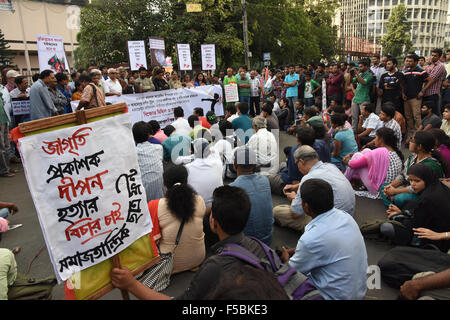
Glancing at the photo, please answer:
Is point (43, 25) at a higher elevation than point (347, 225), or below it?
higher

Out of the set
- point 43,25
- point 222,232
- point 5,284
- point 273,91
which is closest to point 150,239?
point 222,232

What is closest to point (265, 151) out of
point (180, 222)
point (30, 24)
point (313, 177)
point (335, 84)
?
point (313, 177)

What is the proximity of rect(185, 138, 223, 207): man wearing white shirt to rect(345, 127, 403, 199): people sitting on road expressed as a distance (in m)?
2.31

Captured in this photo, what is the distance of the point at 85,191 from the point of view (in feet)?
6.50

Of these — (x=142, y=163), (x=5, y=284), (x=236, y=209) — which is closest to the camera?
(x=236, y=209)

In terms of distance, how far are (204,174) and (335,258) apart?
2077 mm

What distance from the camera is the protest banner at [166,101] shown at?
8.66 m

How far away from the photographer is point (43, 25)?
1731 inches

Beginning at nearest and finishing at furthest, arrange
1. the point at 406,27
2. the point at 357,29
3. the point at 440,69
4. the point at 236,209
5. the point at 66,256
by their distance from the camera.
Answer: the point at 66,256 → the point at 236,209 → the point at 440,69 → the point at 406,27 → the point at 357,29

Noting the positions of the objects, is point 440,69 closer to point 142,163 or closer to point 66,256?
point 142,163

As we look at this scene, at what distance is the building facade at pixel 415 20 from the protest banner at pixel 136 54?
321ft

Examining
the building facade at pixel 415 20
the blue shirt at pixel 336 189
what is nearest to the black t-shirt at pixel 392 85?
the blue shirt at pixel 336 189

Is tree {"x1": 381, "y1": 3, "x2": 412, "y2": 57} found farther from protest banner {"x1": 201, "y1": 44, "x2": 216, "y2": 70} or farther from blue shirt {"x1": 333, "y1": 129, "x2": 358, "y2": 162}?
blue shirt {"x1": 333, "y1": 129, "x2": 358, "y2": 162}
